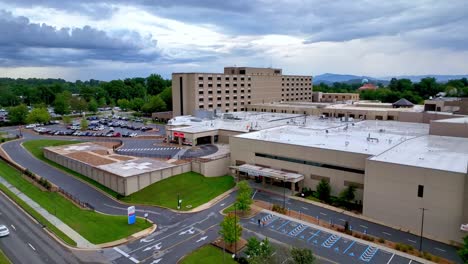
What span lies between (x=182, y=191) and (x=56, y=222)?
59.3 ft

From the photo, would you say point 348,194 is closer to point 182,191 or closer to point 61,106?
point 182,191

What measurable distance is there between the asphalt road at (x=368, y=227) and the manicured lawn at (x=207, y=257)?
1485 cm

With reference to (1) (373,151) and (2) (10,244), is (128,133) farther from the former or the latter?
(1) (373,151)

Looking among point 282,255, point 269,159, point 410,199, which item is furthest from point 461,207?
point 269,159

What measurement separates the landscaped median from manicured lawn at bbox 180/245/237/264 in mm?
11880

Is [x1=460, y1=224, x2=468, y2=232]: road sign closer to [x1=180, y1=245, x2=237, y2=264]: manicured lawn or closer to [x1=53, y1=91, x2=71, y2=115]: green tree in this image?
[x1=180, y1=245, x2=237, y2=264]: manicured lawn

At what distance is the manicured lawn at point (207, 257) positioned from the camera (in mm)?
32281

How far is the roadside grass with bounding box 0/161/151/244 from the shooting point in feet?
124

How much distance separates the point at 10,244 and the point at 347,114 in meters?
84.1

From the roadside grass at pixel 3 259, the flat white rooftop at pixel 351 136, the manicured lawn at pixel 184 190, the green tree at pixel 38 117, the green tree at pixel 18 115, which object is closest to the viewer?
the roadside grass at pixel 3 259

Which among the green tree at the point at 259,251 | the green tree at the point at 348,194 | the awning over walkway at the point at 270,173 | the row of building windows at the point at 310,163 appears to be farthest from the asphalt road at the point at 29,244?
the green tree at the point at 348,194

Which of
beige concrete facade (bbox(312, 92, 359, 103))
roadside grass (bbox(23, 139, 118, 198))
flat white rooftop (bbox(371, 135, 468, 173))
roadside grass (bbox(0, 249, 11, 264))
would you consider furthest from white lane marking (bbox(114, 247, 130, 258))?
beige concrete facade (bbox(312, 92, 359, 103))

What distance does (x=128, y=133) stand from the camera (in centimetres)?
9731

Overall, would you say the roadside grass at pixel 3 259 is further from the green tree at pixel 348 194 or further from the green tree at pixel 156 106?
the green tree at pixel 156 106
